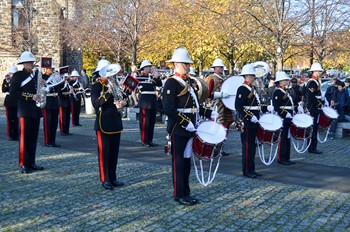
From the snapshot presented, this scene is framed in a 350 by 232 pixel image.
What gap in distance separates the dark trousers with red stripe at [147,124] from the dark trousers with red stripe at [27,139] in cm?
376

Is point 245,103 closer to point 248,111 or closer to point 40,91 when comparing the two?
point 248,111

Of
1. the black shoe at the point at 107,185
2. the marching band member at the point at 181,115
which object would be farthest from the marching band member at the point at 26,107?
the marching band member at the point at 181,115

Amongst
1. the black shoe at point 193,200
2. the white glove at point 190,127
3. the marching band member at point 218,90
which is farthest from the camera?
the marching band member at point 218,90

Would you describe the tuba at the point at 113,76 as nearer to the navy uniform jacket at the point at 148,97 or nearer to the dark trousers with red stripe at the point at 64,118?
the navy uniform jacket at the point at 148,97

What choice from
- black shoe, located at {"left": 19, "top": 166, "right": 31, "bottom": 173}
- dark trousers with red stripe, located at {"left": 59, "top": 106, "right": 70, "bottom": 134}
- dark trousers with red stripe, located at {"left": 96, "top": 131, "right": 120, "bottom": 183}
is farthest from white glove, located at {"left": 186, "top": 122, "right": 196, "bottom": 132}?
dark trousers with red stripe, located at {"left": 59, "top": 106, "right": 70, "bottom": 134}

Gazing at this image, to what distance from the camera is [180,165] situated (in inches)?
271

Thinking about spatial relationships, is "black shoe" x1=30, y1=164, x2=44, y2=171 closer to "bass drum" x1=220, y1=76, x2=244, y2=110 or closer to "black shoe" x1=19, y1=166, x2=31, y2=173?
"black shoe" x1=19, y1=166, x2=31, y2=173

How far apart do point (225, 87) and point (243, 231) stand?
476cm

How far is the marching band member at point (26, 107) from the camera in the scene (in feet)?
28.6

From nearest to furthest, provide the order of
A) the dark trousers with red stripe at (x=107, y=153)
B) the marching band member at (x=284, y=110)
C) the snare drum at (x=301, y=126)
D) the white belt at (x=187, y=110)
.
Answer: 1. the white belt at (x=187, y=110)
2. the dark trousers with red stripe at (x=107, y=153)
3. the marching band member at (x=284, y=110)
4. the snare drum at (x=301, y=126)

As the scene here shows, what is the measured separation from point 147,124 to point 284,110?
3.77 meters

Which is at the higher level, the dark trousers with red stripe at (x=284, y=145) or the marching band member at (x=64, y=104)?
the marching band member at (x=64, y=104)

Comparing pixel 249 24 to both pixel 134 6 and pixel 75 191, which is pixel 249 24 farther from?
pixel 75 191

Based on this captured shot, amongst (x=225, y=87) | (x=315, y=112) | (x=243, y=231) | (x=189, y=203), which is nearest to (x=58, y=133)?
(x=225, y=87)
